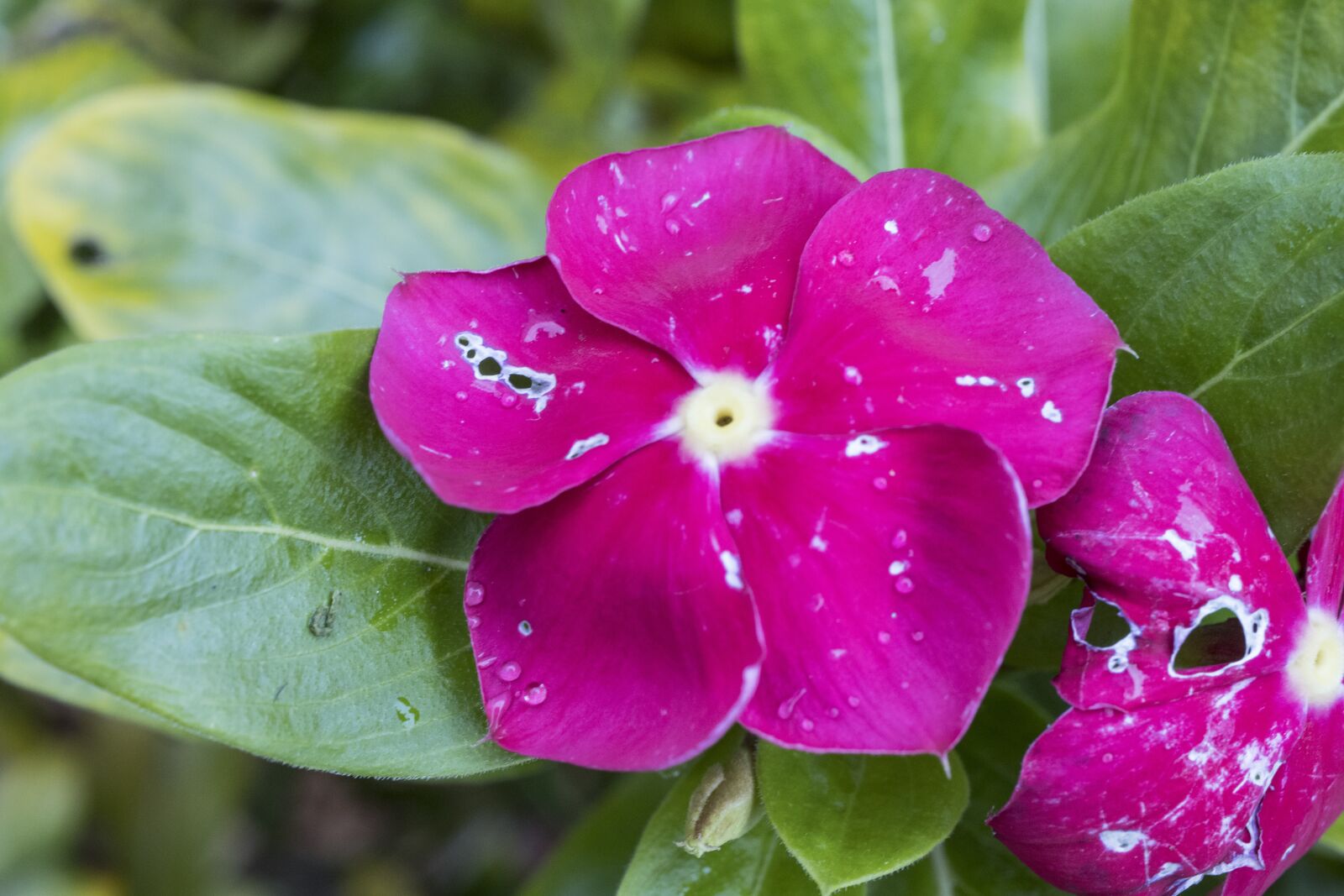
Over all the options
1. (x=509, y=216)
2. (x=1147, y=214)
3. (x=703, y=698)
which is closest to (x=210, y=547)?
(x=703, y=698)

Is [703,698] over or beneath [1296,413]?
beneath

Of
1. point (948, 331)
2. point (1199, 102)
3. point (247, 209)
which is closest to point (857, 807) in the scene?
point (948, 331)

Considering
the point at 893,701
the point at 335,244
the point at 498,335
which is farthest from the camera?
the point at 335,244

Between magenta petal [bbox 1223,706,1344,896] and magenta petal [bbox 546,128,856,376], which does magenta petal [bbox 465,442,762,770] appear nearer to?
magenta petal [bbox 546,128,856,376]

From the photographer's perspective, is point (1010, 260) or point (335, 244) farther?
point (335, 244)

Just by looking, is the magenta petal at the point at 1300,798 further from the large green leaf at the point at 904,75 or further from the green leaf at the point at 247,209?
the green leaf at the point at 247,209

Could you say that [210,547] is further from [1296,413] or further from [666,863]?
[1296,413]
